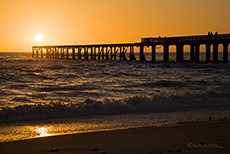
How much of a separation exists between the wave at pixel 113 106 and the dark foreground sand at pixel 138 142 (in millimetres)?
2958

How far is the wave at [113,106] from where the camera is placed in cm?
876

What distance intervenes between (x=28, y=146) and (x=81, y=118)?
127 inches

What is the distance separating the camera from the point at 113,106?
10.1 meters

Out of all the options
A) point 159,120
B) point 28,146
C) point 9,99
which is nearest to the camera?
point 28,146

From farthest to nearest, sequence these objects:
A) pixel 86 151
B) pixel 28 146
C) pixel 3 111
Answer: pixel 3 111
pixel 28 146
pixel 86 151

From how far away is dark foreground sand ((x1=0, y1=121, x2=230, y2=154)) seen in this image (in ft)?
16.7

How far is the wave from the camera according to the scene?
876cm

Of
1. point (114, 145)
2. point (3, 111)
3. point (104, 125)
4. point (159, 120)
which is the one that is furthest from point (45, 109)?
point (114, 145)

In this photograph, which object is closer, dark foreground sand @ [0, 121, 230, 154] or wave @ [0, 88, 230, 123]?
dark foreground sand @ [0, 121, 230, 154]

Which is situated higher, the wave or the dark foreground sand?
the dark foreground sand

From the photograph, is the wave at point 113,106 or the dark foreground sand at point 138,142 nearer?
the dark foreground sand at point 138,142

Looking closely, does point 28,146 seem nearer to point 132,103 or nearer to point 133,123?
point 133,123

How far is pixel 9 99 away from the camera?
1141 centimetres

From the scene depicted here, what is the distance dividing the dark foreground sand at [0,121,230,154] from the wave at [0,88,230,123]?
9.71 feet
